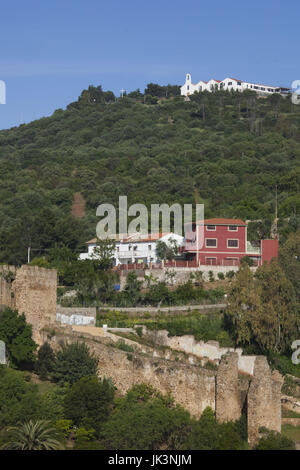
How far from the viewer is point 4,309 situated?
125 feet

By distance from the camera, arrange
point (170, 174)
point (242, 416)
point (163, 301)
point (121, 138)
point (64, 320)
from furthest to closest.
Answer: point (121, 138) → point (170, 174) → point (163, 301) → point (64, 320) → point (242, 416)

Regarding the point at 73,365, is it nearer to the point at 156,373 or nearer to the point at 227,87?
the point at 156,373

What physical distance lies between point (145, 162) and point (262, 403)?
2876 inches

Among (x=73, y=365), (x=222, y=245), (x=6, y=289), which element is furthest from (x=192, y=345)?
(x=222, y=245)

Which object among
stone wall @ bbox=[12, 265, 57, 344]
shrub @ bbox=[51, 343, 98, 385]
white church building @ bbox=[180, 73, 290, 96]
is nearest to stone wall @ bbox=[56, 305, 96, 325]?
stone wall @ bbox=[12, 265, 57, 344]

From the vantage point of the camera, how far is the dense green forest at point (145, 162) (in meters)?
74.6

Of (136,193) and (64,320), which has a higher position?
(136,193)

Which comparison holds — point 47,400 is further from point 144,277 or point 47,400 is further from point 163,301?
point 144,277

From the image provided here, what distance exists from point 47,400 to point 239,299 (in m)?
14.5

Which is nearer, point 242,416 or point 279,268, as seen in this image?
point 242,416

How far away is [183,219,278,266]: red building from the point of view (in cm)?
5859

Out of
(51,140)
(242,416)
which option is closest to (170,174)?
(51,140)

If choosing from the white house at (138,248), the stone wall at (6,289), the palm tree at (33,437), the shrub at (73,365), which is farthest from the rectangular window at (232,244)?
the palm tree at (33,437)
